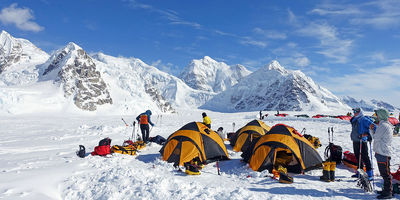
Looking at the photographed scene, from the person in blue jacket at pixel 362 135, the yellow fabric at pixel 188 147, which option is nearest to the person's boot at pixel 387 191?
the person in blue jacket at pixel 362 135

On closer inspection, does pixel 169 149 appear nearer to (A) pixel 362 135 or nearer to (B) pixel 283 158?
(B) pixel 283 158

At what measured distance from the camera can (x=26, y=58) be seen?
155625mm

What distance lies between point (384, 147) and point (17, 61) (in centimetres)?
19437

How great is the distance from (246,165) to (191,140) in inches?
98.7

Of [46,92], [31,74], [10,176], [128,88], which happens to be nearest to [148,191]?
[10,176]

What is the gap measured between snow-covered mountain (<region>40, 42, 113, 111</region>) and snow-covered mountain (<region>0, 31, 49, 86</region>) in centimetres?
1145

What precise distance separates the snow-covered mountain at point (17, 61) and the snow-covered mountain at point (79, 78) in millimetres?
11445

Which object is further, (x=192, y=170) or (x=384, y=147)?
(x=192, y=170)

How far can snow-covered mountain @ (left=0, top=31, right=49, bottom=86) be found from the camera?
406 feet

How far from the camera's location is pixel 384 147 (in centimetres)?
629

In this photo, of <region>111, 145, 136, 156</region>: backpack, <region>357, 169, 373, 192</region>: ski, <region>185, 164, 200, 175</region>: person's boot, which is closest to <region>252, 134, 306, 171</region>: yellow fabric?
<region>357, 169, 373, 192</region>: ski

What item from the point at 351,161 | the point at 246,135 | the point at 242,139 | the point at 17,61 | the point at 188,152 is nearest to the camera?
the point at 351,161

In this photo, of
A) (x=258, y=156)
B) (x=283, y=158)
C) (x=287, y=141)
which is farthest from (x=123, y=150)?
(x=287, y=141)

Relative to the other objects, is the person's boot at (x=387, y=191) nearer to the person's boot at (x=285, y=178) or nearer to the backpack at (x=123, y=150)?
the person's boot at (x=285, y=178)
